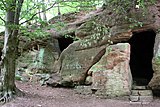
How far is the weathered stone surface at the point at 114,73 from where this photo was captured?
8.98 metres

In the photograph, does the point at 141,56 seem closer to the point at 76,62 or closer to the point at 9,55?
the point at 76,62

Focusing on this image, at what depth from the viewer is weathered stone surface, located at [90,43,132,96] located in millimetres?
8984

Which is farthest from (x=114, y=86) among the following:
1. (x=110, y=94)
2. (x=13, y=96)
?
(x=13, y=96)

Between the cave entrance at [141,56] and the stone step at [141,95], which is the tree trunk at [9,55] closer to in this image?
the stone step at [141,95]

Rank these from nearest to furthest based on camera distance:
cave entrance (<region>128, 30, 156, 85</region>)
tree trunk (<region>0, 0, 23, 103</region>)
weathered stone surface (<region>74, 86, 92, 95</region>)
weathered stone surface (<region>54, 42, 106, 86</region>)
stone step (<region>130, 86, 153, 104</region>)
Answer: tree trunk (<region>0, 0, 23, 103</region>) → stone step (<region>130, 86, 153, 104</region>) → weathered stone surface (<region>74, 86, 92, 95</region>) → weathered stone surface (<region>54, 42, 106, 86</region>) → cave entrance (<region>128, 30, 156, 85</region>)

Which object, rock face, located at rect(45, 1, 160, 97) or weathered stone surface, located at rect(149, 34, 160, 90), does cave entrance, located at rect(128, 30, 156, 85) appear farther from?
weathered stone surface, located at rect(149, 34, 160, 90)

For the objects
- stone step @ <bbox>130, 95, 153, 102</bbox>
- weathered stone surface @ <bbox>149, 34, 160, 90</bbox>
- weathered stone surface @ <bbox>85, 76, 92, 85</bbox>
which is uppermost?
weathered stone surface @ <bbox>149, 34, 160, 90</bbox>

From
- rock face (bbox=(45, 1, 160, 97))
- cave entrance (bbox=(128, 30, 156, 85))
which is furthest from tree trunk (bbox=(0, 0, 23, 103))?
cave entrance (bbox=(128, 30, 156, 85))

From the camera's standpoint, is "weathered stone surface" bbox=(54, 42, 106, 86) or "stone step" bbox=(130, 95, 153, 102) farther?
"weathered stone surface" bbox=(54, 42, 106, 86)

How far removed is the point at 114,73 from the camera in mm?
9148

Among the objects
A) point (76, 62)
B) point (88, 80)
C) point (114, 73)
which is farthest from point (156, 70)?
point (76, 62)

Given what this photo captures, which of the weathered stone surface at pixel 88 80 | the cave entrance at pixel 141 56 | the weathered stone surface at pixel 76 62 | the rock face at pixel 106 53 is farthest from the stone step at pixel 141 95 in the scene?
the cave entrance at pixel 141 56

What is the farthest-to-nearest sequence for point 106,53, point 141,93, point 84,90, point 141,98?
point 84,90
point 106,53
point 141,93
point 141,98

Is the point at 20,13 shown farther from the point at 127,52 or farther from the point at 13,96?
the point at 127,52
